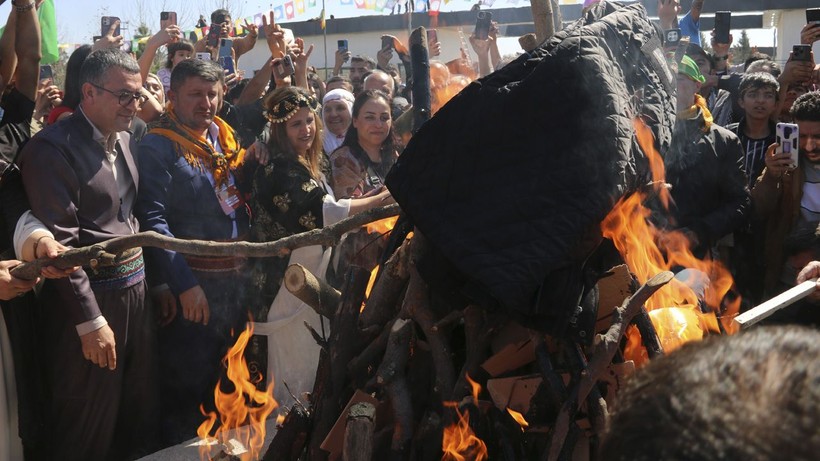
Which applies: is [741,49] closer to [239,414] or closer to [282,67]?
[282,67]

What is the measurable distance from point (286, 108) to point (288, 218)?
25.8 inches

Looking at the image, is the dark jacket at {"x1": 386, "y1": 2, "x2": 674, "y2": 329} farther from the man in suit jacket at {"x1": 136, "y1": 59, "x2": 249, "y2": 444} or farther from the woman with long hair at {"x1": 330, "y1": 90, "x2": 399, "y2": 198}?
the woman with long hair at {"x1": 330, "y1": 90, "x2": 399, "y2": 198}

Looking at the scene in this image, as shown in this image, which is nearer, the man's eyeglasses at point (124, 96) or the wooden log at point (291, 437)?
the wooden log at point (291, 437)

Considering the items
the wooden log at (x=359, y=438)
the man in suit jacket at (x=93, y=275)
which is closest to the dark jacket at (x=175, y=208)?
the man in suit jacket at (x=93, y=275)

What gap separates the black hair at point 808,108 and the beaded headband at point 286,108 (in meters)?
2.71

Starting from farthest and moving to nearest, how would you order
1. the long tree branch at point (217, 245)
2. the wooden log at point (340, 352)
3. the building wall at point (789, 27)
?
the building wall at point (789, 27), the wooden log at point (340, 352), the long tree branch at point (217, 245)

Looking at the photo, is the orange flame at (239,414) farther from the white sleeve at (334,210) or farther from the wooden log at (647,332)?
the wooden log at (647,332)

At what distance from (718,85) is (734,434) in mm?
7204

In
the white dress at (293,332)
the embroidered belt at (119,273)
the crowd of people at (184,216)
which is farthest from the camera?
the white dress at (293,332)

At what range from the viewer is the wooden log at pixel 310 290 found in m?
3.41

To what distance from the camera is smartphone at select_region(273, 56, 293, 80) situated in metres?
6.31

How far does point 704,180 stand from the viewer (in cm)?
490

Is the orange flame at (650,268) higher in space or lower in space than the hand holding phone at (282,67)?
lower

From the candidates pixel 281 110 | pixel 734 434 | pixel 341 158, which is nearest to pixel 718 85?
pixel 341 158
